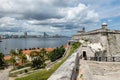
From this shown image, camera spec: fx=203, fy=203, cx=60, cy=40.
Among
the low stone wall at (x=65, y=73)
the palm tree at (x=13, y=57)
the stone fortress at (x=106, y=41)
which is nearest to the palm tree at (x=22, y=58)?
the palm tree at (x=13, y=57)

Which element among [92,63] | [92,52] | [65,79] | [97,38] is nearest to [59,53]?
[97,38]

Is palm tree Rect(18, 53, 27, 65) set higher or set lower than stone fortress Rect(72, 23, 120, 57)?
lower

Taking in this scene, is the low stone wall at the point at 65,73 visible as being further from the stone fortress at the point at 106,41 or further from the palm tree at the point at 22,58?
the palm tree at the point at 22,58

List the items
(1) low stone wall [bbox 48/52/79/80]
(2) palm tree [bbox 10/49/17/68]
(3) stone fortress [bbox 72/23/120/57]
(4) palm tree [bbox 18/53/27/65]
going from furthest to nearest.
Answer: (4) palm tree [bbox 18/53/27/65]
(2) palm tree [bbox 10/49/17/68]
(3) stone fortress [bbox 72/23/120/57]
(1) low stone wall [bbox 48/52/79/80]

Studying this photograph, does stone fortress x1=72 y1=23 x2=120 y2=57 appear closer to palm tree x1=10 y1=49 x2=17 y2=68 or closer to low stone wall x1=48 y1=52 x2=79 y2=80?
low stone wall x1=48 y1=52 x2=79 y2=80

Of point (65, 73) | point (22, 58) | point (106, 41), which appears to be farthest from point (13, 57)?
point (65, 73)

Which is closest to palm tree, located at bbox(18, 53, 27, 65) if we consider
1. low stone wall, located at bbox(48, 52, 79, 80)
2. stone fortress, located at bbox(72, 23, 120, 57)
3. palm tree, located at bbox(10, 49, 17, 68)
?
palm tree, located at bbox(10, 49, 17, 68)

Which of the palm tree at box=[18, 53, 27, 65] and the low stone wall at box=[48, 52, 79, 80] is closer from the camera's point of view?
the low stone wall at box=[48, 52, 79, 80]

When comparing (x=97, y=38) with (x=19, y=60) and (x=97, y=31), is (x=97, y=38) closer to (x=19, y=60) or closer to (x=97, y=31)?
(x=97, y=31)

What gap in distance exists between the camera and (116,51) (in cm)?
2819

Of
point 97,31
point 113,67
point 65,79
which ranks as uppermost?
point 97,31

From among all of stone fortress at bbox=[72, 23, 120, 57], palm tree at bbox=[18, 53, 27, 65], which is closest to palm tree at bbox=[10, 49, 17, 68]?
palm tree at bbox=[18, 53, 27, 65]

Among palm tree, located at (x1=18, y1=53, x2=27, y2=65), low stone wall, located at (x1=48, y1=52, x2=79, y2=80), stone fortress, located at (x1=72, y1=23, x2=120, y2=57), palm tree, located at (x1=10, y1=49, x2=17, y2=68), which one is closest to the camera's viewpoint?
low stone wall, located at (x1=48, y1=52, x2=79, y2=80)

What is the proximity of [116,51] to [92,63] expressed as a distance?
562 inches
